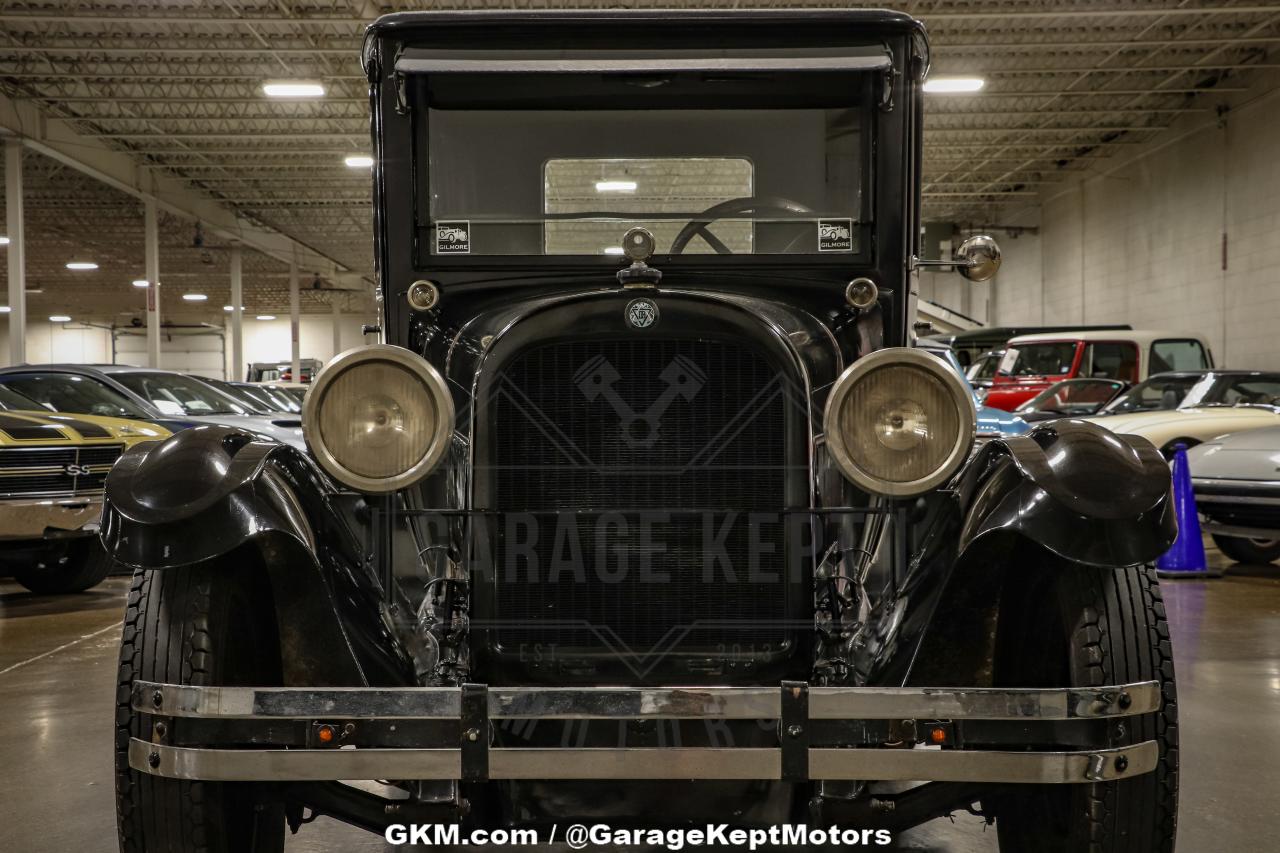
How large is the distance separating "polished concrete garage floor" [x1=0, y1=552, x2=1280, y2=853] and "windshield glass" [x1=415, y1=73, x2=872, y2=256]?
169cm

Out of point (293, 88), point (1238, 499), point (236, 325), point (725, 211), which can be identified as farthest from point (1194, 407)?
point (236, 325)

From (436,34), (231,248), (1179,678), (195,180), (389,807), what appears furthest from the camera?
(231,248)

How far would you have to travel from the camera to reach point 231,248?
82.0 ft

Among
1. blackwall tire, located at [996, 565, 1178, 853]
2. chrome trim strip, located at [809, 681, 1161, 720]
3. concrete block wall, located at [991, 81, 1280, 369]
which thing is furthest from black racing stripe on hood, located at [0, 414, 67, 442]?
concrete block wall, located at [991, 81, 1280, 369]

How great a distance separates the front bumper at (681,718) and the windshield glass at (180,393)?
7.96m

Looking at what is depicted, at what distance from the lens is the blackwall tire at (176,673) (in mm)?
2094

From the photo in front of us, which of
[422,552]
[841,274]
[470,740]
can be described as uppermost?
[841,274]

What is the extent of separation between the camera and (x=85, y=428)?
7.29 metres

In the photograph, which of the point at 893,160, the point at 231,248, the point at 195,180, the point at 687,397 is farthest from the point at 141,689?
the point at 231,248

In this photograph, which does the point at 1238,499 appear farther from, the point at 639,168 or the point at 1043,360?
the point at 1043,360

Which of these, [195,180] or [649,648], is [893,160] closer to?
[649,648]

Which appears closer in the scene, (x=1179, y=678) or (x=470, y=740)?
(x=470, y=740)

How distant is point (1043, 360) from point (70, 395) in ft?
39.9

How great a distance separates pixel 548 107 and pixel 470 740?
5.36ft
